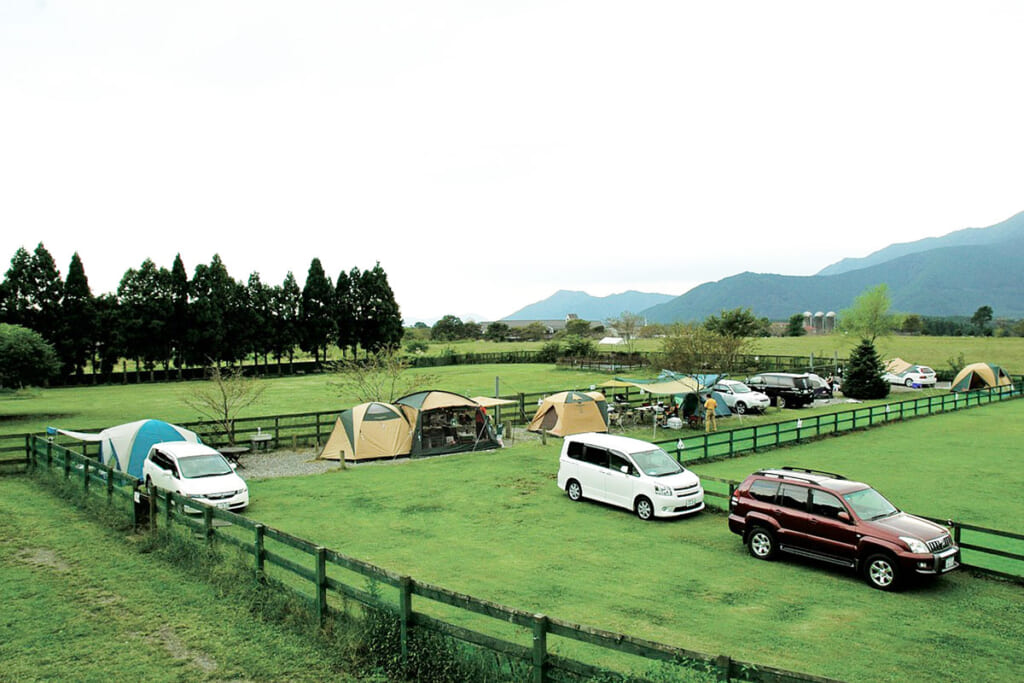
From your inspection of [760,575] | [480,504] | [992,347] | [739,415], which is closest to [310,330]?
[739,415]

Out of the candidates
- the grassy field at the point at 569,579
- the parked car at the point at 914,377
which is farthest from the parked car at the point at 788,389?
the grassy field at the point at 569,579

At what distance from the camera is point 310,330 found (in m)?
68.8

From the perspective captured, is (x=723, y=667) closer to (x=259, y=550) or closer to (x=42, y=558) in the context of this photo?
(x=259, y=550)

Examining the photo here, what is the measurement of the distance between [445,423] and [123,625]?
15.2 metres

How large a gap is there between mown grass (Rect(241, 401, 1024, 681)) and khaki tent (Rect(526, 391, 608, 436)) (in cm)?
613

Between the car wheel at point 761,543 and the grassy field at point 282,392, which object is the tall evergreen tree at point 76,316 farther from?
the car wheel at point 761,543

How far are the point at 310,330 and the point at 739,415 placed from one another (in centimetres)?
5031

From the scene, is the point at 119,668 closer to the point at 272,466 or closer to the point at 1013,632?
the point at 1013,632

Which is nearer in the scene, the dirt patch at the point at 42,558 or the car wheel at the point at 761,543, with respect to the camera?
the dirt patch at the point at 42,558

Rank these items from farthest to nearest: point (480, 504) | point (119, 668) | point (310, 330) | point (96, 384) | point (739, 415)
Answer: point (310, 330) → point (96, 384) → point (739, 415) → point (480, 504) → point (119, 668)

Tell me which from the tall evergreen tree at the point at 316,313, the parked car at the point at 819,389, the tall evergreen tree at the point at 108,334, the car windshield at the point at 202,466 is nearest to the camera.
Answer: the car windshield at the point at 202,466

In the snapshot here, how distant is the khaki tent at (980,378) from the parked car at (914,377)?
8.04 ft

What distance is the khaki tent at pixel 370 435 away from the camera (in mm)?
21047

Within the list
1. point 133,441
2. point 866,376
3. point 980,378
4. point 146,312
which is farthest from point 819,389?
point 146,312
